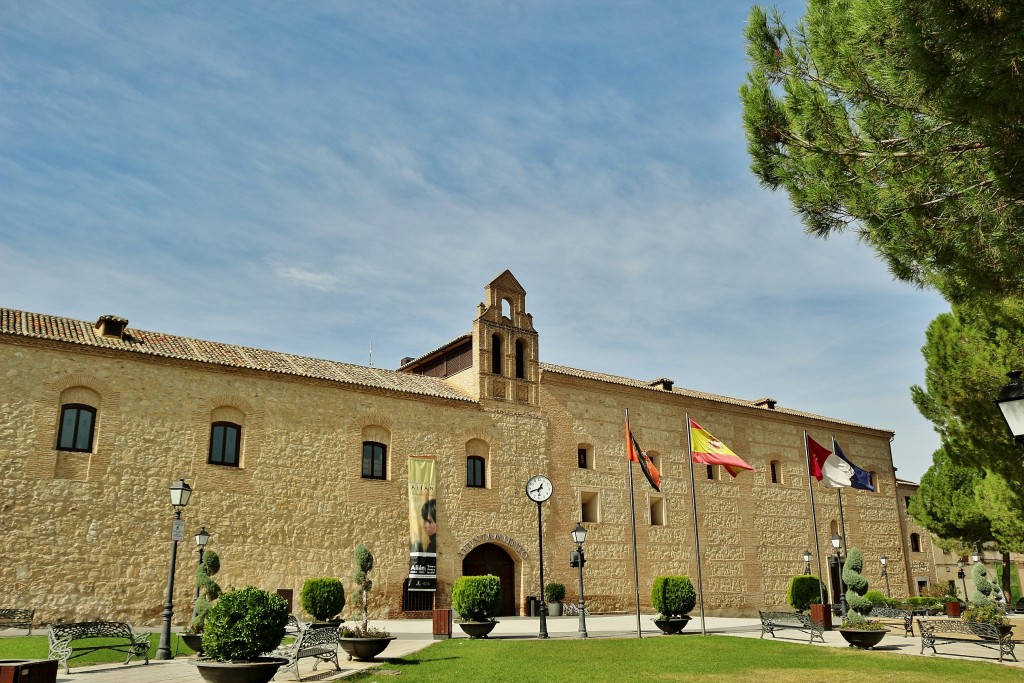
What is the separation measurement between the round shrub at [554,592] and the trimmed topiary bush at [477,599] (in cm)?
791

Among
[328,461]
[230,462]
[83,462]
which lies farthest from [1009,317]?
[83,462]

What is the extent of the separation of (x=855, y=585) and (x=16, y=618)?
19089 millimetres

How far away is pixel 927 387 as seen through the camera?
1847 centimetres

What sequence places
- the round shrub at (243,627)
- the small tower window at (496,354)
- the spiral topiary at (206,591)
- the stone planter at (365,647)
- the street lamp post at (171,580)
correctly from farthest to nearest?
1. the small tower window at (496,354)
2. the spiral topiary at (206,591)
3. the street lamp post at (171,580)
4. the stone planter at (365,647)
5. the round shrub at (243,627)

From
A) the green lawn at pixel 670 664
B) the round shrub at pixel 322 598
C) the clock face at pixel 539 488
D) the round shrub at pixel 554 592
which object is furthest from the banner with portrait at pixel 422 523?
the green lawn at pixel 670 664

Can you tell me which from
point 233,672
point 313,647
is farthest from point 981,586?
point 233,672

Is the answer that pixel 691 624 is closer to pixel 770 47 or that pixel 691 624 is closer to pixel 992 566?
pixel 770 47

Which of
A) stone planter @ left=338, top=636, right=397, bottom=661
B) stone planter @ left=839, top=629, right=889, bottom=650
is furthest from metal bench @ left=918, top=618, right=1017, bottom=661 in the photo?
stone planter @ left=338, top=636, right=397, bottom=661

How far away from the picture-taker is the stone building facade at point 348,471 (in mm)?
18234

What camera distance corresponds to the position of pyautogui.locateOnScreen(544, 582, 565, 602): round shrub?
24.5m

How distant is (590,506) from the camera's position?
89.7ft

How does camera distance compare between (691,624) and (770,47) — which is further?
(691,624)

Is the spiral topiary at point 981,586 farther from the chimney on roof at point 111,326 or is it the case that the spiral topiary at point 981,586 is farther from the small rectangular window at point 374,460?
the chimney on roof at point 111,326

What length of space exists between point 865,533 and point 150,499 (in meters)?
30.7
